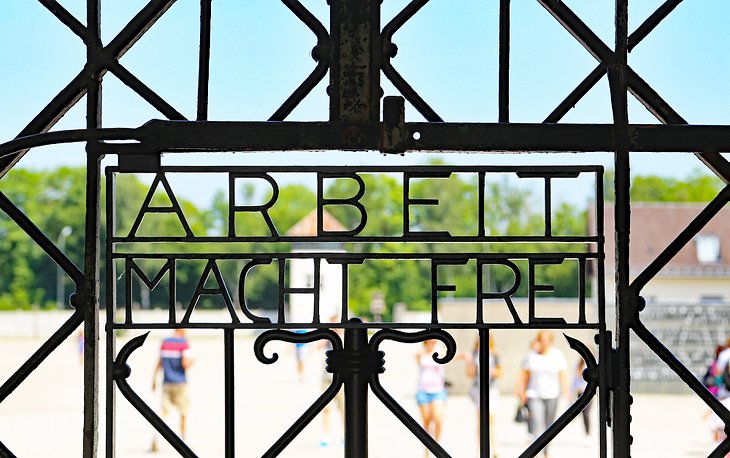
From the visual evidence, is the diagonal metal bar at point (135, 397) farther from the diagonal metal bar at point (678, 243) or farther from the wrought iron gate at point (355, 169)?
the diagonal metal bar at point (678, 243)

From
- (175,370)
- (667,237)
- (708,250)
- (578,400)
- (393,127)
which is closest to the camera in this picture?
(393,127)

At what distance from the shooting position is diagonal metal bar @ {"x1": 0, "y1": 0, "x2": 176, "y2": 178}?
84.4 inches

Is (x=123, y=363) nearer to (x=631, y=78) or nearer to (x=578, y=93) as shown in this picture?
(x=578, y=93)

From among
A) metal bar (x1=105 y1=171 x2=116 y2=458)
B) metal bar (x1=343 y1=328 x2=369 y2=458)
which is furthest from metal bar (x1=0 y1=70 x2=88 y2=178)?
metal bar (x1=343 y1=328 x2=369 y2=458)

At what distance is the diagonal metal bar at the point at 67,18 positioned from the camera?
2.17 meters

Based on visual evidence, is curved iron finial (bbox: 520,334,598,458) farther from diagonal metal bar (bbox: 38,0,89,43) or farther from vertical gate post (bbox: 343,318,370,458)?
diagonal metal bar (bbox: 38,0,89,43)

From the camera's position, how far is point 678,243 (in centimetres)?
216

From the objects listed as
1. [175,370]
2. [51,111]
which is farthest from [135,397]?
[175,370]

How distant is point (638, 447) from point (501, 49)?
15.0 metres

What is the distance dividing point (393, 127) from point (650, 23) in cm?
65

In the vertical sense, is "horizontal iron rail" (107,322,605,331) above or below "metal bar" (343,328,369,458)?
above

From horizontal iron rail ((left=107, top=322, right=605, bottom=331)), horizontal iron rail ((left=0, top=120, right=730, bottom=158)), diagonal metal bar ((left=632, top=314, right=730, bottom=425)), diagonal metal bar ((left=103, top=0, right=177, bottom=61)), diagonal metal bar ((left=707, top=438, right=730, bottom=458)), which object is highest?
diagonal metal bar ((left=103, top=0, right=177, bottom=61))

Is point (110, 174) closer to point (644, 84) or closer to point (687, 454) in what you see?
point (644, 84)

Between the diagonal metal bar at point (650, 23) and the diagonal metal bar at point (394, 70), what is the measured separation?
0.46 metres
